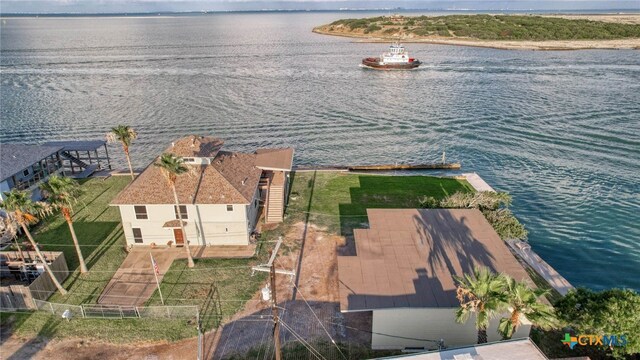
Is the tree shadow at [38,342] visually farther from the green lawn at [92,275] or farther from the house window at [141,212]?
the house window at [141,212]

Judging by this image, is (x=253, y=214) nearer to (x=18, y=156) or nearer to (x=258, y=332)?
(x=258, y=332)

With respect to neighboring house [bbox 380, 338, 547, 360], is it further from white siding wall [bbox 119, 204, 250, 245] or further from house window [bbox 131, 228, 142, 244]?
house window [bbox 131, 228, 142, 244]

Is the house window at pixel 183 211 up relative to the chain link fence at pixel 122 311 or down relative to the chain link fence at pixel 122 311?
up

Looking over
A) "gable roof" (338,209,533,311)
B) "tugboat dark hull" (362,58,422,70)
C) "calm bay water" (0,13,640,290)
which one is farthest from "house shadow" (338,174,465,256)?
"tugboat dark hull" (362,58,422,70)

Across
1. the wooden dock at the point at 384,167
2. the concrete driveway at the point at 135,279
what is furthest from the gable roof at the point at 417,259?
Result: the wooden dock at the point at 384,167

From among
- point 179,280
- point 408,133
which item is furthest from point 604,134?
point 179,280

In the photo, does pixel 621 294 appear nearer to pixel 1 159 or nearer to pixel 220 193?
pixel 220 193

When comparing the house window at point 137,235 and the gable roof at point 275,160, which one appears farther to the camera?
the gable roof at point 275,160
